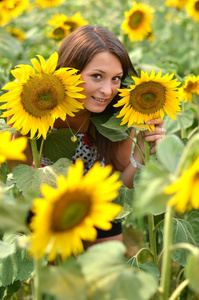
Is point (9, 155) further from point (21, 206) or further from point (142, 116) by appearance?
point (142, 116)

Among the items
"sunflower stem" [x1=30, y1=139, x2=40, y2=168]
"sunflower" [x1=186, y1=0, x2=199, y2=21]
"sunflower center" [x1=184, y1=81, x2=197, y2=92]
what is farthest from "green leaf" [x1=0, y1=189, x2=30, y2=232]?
"sunflower" [x1=186, y1=0, x2=199, y2=21]

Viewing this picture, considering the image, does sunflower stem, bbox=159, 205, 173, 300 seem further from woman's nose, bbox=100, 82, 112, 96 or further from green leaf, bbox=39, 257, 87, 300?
woman's nose, bbox=100, 82, 112, 96

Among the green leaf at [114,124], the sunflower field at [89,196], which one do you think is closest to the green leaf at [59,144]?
the sunflower field at [89,196]

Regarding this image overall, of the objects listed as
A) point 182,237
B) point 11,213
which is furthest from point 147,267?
point 11,213

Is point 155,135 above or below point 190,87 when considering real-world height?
below

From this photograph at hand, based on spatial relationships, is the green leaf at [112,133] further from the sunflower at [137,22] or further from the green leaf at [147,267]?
the sunflower at [137,22]

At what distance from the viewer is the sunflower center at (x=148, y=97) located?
111cm

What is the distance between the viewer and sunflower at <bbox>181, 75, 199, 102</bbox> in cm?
137

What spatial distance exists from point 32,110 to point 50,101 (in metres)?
0.04

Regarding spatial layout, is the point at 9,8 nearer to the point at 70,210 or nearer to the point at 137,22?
the point at 137,22

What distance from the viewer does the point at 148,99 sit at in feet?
3.66

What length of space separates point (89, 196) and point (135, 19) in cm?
175

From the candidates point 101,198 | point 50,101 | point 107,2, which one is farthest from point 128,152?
point 107,2

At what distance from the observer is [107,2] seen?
12.4ft
